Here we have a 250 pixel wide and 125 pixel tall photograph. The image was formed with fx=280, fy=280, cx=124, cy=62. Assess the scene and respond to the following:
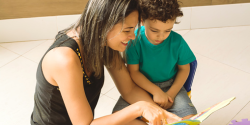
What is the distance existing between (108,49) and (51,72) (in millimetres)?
271

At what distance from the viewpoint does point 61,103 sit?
1.27m

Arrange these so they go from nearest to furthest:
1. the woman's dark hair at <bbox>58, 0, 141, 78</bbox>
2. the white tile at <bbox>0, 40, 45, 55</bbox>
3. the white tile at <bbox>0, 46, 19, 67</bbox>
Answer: the woman's dark hair at <bbox>58, 0, 141, 78</bbox>
the white tile at <bbox>0, 46, 19, 67</bbox>
the white tile at <bbox>0, 40, 45, 55</bbox>

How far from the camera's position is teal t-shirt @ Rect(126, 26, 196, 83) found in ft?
4.54

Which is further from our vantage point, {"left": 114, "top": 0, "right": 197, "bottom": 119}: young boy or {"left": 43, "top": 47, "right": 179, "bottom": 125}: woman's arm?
{"left": 114, "top": 0, "right": 197, "bottom": 119}: young boy

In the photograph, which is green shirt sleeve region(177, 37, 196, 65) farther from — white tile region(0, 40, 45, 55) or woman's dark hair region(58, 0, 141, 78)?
white tile region(0, 40, 45, 55)

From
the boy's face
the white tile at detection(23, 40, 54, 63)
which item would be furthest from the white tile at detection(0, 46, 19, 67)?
the boy's face

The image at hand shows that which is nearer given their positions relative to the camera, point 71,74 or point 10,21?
point 71,74

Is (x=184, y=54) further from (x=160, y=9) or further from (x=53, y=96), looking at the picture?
(x=53, y=96)

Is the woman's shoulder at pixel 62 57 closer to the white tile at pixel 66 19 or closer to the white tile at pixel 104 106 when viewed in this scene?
the white tile at pixel 104 106

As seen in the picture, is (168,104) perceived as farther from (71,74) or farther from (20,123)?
(20,123)

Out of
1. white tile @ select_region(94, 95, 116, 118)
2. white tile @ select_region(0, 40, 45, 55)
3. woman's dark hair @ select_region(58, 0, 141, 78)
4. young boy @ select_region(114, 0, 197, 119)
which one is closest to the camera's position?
woman's dark hair @ select_region(58, 0, 141, 78)

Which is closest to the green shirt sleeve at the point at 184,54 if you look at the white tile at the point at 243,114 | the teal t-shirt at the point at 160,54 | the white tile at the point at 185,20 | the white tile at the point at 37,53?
the teal t-shirt at the point at 160,54

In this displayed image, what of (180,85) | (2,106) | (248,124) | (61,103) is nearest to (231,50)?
(248,124)

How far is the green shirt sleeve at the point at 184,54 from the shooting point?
1388mm
